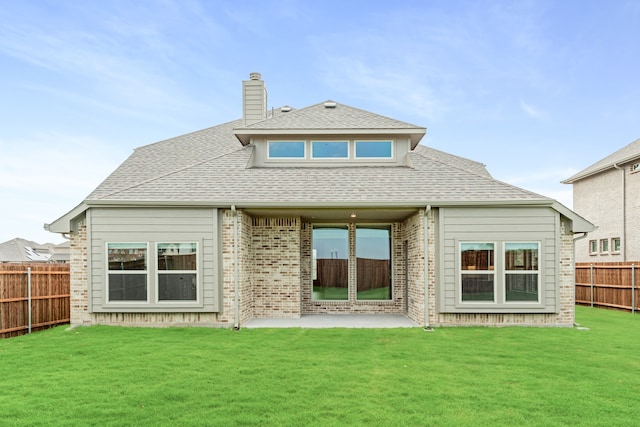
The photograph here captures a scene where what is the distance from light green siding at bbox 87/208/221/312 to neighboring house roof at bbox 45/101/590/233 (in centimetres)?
28

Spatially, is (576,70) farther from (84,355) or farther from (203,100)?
(84,355)

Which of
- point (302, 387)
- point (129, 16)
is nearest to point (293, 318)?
point (302, 387)

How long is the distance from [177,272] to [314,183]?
3.95m

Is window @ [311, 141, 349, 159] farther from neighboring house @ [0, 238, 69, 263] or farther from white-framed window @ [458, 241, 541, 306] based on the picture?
neighboring house @ [0, 238, 69, 263]

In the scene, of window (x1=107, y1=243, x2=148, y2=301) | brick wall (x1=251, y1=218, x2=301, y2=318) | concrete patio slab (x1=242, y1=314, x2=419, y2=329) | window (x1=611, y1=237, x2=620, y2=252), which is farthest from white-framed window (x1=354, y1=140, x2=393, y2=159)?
window (x1=611, y1=237, x2=620, y2=252)

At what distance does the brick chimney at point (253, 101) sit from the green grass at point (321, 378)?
792cm

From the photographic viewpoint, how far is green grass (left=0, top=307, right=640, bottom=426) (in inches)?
175

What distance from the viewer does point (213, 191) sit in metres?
10.0

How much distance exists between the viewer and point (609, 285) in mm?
14320

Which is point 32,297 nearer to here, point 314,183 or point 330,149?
point 314,183

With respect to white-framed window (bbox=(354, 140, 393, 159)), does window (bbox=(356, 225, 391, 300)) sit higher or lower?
lower

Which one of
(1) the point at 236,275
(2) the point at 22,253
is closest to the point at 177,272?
(1) the point at 236,275

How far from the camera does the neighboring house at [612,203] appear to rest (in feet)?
62.6

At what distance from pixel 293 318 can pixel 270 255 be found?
1791mm
